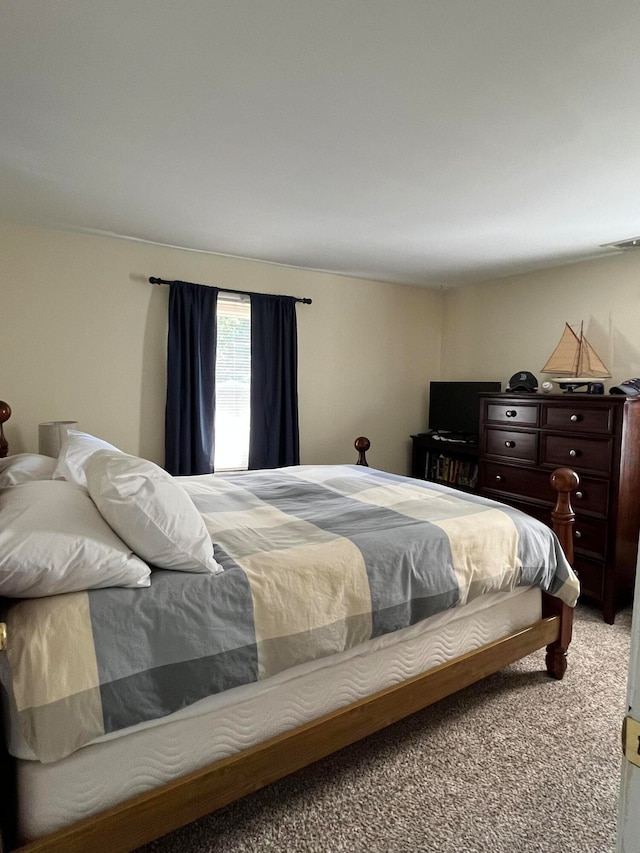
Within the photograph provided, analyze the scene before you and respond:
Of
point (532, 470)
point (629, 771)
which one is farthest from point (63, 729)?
point (532, 470)

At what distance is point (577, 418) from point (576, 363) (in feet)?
1.74

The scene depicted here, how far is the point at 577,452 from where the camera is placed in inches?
122

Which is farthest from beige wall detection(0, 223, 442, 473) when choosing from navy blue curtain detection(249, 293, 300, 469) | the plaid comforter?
the plaid comforter

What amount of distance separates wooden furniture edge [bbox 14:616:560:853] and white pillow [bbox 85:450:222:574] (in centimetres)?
54

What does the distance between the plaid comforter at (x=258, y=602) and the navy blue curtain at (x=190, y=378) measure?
1.30 m

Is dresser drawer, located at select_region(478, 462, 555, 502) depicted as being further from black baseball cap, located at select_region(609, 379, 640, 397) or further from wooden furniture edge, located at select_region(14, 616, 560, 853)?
wooden furniture edge, located at select_region(14, 616, 560, 853)

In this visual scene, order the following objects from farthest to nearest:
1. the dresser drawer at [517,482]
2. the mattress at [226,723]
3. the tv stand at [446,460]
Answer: the tv stand at [446,460], the dresser drawer at [517,482], the mattress at [226,723]

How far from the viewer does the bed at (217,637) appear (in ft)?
3.63

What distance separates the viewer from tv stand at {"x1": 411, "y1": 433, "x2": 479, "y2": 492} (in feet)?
13.7

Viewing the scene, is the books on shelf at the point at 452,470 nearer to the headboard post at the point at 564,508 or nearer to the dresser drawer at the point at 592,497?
the dresser drawer at the point at 592,497

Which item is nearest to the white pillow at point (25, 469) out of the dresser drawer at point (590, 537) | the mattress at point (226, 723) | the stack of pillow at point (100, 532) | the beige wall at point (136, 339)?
the stack of pillow at point (100, 532)

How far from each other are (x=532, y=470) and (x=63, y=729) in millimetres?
3150

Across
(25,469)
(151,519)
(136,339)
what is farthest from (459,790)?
(136,339)

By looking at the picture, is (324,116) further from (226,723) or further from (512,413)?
(512,413)
